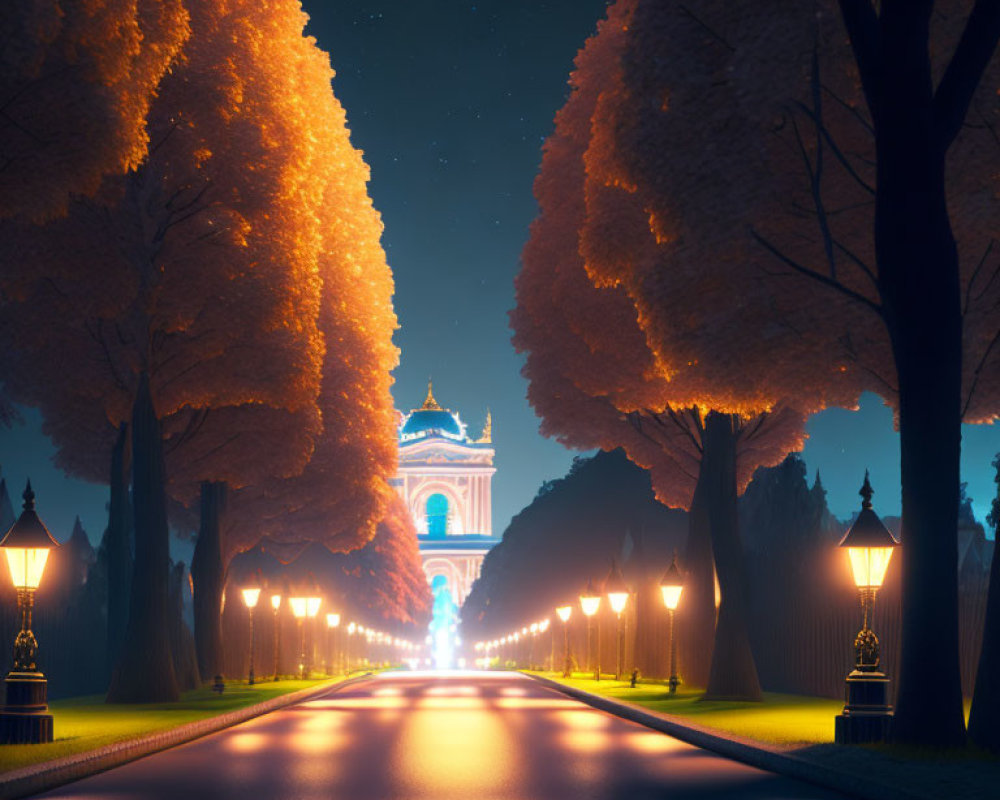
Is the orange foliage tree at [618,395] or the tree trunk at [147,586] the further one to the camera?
the orange foliage tree at [618,395]

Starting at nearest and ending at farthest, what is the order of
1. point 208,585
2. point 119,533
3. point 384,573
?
point 119,533
point 208,585
point 384,573

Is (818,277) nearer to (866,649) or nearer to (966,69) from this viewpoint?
(966,69)

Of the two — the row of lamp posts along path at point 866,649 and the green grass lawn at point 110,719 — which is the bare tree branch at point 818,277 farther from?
the green grass lawn at point 110,719

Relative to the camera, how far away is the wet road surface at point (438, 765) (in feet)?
39.4

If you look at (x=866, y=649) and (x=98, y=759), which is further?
(x=866, y=649)

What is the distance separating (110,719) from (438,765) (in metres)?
7.76

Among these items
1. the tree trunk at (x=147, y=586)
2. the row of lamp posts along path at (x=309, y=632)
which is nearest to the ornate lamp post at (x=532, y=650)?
the row of lamp posts along path at (x=309, y=632)

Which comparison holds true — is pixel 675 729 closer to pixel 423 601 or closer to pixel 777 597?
pixel 777 597

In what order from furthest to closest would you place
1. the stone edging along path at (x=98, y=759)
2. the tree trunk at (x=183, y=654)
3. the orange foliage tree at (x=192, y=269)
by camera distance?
the tree trunk at (x=183, y=654) < the orange foliage tree at (x=192, y=269) < the stone edging along path at (x=98, y=759)

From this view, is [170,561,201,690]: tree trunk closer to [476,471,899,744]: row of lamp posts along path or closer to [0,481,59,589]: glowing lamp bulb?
[0,481,59,589]: glowing lamp bulb

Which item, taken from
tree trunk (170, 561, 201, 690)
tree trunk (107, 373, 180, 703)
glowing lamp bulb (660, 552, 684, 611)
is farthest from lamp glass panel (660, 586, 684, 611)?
tree trunk (170, 561, 201, 690)

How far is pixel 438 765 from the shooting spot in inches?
564

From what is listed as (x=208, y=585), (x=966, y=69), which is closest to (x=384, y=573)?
(x=208, y=585)

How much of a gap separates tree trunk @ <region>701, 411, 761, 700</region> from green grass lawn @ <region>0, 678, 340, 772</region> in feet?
26.0
